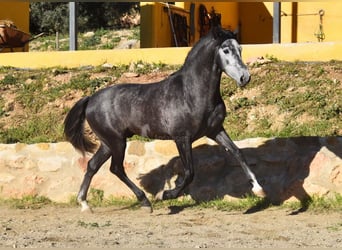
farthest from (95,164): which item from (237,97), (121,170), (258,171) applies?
(237,97)

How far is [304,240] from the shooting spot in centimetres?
638

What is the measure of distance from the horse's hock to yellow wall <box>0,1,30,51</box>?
932 cm

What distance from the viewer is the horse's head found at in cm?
742

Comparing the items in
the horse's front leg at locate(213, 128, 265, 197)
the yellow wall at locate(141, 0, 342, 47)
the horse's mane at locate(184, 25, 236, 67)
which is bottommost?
the horse's front leg at locate(213, 128, 265, 197)

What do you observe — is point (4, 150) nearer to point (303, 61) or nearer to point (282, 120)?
point (282, 120)

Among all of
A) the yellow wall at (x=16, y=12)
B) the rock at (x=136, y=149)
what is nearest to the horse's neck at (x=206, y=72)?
the rock at (x=136, y=149)

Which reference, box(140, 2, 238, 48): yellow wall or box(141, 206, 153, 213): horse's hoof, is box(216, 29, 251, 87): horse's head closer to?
box(141, 206, 153, 213): horse's hoof

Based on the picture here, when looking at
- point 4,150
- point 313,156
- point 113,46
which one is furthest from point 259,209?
point 113,46

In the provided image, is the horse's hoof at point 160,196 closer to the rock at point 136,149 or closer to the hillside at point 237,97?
the rock at point 136,149

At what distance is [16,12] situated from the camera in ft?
62.5

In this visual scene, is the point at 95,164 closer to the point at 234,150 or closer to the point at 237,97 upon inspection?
the point at 234,150

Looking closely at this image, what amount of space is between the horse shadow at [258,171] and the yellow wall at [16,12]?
10.5 metres

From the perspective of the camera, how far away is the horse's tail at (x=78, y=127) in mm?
8812

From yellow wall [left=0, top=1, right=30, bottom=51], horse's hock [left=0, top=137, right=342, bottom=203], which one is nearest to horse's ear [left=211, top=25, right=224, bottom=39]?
horse's hock [left=0, top=137, right=342, bottom=203]
